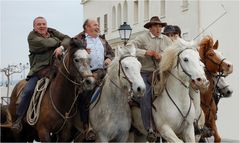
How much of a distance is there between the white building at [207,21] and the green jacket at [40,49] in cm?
1423

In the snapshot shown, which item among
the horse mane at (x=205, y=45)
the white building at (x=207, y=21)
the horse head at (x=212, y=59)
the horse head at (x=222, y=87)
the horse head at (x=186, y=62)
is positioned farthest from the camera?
the white building at (x=207, y=21)

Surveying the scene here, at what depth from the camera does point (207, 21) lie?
26766mm

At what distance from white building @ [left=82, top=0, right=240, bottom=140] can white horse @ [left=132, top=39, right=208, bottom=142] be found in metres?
13.9

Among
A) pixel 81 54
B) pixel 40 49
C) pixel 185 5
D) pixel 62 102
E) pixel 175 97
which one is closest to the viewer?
pixel 81 54

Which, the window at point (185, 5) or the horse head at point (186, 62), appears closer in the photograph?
the horse head at point (186, 62)

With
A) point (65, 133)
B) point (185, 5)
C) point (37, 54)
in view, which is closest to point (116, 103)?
point (65, 133)

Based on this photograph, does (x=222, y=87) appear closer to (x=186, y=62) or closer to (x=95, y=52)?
(x=186, y=62)

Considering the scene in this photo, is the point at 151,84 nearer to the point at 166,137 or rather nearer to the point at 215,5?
the point at 166,137

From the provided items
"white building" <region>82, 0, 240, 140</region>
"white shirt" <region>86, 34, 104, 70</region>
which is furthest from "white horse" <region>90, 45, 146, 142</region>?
"white building" <region>82, 0, 240, 140</region>

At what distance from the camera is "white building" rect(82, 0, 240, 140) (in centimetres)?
2455

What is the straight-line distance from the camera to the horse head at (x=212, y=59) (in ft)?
37.7

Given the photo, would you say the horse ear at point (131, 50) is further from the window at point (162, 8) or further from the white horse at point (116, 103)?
the window at point (162, 8)

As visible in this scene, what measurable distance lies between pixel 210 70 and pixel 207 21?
15.4 m

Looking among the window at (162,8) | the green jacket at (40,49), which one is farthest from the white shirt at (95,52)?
the window at (162,8)
